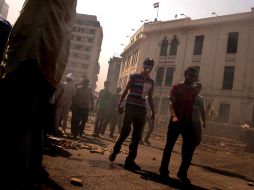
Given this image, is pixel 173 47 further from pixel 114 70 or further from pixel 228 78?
pixel 114 70

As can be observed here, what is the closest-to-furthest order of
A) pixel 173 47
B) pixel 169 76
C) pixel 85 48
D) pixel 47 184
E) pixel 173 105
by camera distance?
pixel 47 184, pixel 173 105, pixel 169 76, pixel 173 47, pixel 85 48

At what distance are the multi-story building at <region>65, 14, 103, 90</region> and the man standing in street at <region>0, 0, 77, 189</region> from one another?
8522 centimetres

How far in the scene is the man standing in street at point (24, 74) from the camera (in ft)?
7.03

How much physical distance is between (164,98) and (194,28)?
895 cm

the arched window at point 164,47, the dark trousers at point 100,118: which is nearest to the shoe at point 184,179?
the dark trousers at point 100,118

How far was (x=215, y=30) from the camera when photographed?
108 ft

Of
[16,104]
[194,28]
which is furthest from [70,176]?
[194,28]

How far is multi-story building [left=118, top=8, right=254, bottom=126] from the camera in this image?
29.3 metres

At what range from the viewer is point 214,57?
32.5 metres

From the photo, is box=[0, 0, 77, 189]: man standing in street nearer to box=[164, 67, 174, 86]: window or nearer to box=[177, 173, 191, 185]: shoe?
box=[177, 173, 191, 185]: shoe

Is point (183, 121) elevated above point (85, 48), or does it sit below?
below

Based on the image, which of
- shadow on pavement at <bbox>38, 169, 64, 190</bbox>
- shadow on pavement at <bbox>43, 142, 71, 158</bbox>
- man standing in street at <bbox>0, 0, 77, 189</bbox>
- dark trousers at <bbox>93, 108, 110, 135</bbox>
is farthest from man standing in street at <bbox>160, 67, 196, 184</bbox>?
dark trousers at <bbox>93, 108, 110, 135</bbox>

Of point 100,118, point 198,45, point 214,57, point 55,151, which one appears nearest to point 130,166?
point 55,151

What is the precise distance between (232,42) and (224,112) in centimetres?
752
